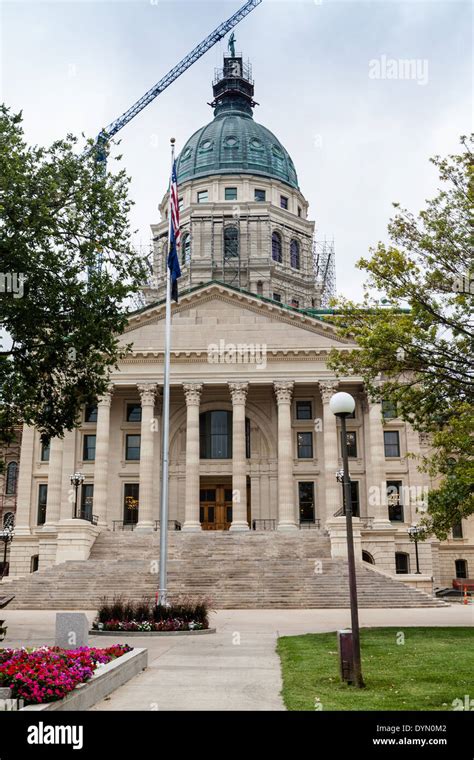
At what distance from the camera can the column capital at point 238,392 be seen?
51094 millimetres

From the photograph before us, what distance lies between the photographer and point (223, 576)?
39.1 metres

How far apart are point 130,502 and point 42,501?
6.82 metres

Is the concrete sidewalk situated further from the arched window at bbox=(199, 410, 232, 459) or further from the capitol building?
the arched window at bbox=(199, 410, 232, 459)

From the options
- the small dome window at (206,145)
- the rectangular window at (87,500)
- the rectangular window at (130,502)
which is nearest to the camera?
the rectangular window at (87,500)

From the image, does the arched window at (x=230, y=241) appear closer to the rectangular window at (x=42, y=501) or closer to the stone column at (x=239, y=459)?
the stone column at (x=239, y=459)

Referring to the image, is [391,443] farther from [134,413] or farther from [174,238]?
[174,238]

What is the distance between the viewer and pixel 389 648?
17656 millimetres

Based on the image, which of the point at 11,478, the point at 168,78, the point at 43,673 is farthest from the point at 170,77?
the point at 43,673

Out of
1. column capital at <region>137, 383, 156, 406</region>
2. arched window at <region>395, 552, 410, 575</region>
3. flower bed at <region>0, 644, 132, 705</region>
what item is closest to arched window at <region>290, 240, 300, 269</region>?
column capital at <region>137, 383, 156, 406</region>

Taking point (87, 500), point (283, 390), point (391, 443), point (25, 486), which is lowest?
point (87, 500)

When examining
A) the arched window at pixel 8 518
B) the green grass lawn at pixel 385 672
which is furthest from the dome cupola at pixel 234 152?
the green grass lawn at pixel 385 672

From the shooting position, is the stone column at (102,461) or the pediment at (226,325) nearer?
the stone column at (102,461)

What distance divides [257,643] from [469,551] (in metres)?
43.0

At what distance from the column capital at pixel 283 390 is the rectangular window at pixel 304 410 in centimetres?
339
